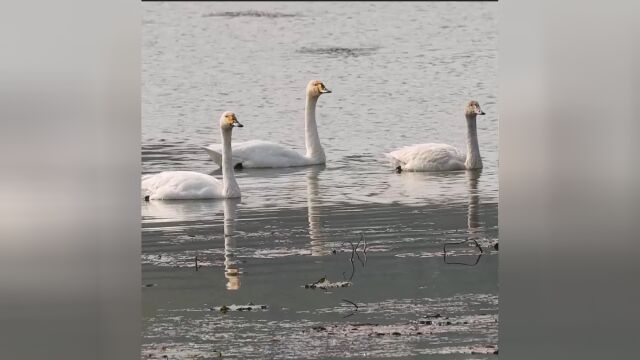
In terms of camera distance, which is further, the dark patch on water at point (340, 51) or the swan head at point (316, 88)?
the dark patch on water at point (340, 51)

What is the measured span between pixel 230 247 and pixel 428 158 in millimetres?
4988

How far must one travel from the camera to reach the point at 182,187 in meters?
12.5

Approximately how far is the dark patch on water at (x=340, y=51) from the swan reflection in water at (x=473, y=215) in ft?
28.1

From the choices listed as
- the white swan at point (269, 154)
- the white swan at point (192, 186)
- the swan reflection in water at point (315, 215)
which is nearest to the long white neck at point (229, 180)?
the white swan at point (192, 186)

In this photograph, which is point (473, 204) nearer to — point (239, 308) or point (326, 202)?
point (326, 202)

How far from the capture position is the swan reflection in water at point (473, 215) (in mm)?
9750

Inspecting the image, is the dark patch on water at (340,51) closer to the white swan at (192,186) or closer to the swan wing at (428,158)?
the swan wing at (428,158)

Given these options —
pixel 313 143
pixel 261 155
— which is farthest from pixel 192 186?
pixel 313 143

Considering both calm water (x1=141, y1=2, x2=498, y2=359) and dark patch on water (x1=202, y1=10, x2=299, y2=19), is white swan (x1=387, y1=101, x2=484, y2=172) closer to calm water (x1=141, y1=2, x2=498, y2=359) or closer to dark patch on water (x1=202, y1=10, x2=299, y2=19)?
calm water (x1=141, y1=2, x2=498, y2=359)

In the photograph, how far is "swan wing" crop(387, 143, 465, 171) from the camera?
14.5m
